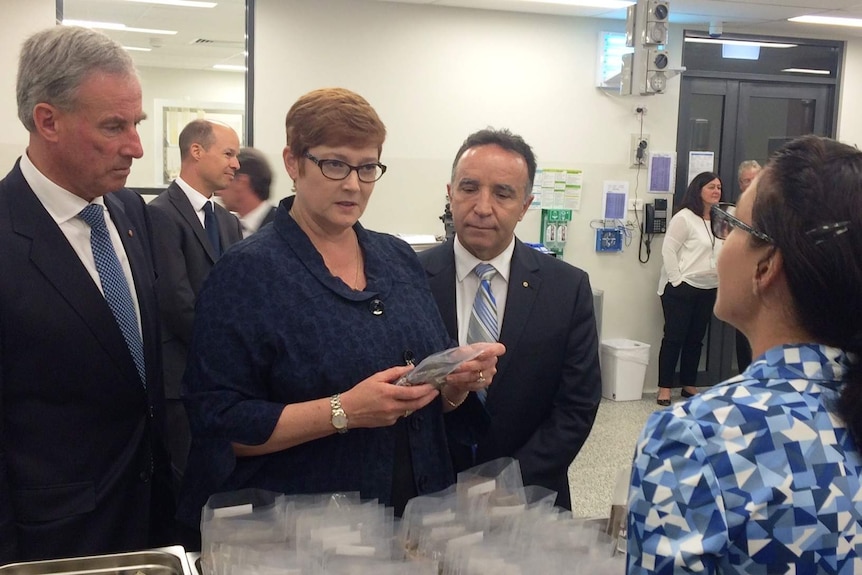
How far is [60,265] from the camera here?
1.54 metres

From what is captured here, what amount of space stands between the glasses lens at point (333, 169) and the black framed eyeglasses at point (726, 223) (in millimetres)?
712

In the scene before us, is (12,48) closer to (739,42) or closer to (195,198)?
(195,198)

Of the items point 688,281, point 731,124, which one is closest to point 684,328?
point 688,281

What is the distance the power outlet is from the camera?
5895 mm

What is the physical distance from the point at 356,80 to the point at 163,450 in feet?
12.8

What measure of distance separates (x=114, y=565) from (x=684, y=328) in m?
5.06

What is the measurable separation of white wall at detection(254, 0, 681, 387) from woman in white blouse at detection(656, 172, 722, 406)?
1.06 feet

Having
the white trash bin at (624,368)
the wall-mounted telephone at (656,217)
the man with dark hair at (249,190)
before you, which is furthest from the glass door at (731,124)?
the man with dark hair at (249,190)

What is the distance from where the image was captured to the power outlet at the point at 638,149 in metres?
5.89

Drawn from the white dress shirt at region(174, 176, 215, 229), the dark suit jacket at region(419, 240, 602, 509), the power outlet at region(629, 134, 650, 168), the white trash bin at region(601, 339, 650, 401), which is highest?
the power outlet at region(629, 134, 650, 168)

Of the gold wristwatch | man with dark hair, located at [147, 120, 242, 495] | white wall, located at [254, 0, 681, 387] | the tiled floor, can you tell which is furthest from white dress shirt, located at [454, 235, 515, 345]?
white wall, located at [254, 0, 681, 387]

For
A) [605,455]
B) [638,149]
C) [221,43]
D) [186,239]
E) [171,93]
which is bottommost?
[605,455]

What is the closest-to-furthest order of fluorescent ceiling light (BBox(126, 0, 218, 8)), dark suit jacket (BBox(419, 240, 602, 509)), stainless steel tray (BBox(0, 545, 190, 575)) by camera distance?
stainless steel tray (BBox(0, 545, 190, 575))
dark suit jacket (BBox(419, 240, 602, 509))
fluorescent ceiling light (BBox(126, 0, 218, 8))

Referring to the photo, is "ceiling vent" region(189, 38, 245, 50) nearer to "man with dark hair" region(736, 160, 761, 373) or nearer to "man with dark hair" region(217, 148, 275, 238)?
"man with dark hair" region(217, 148, 275, 238)
